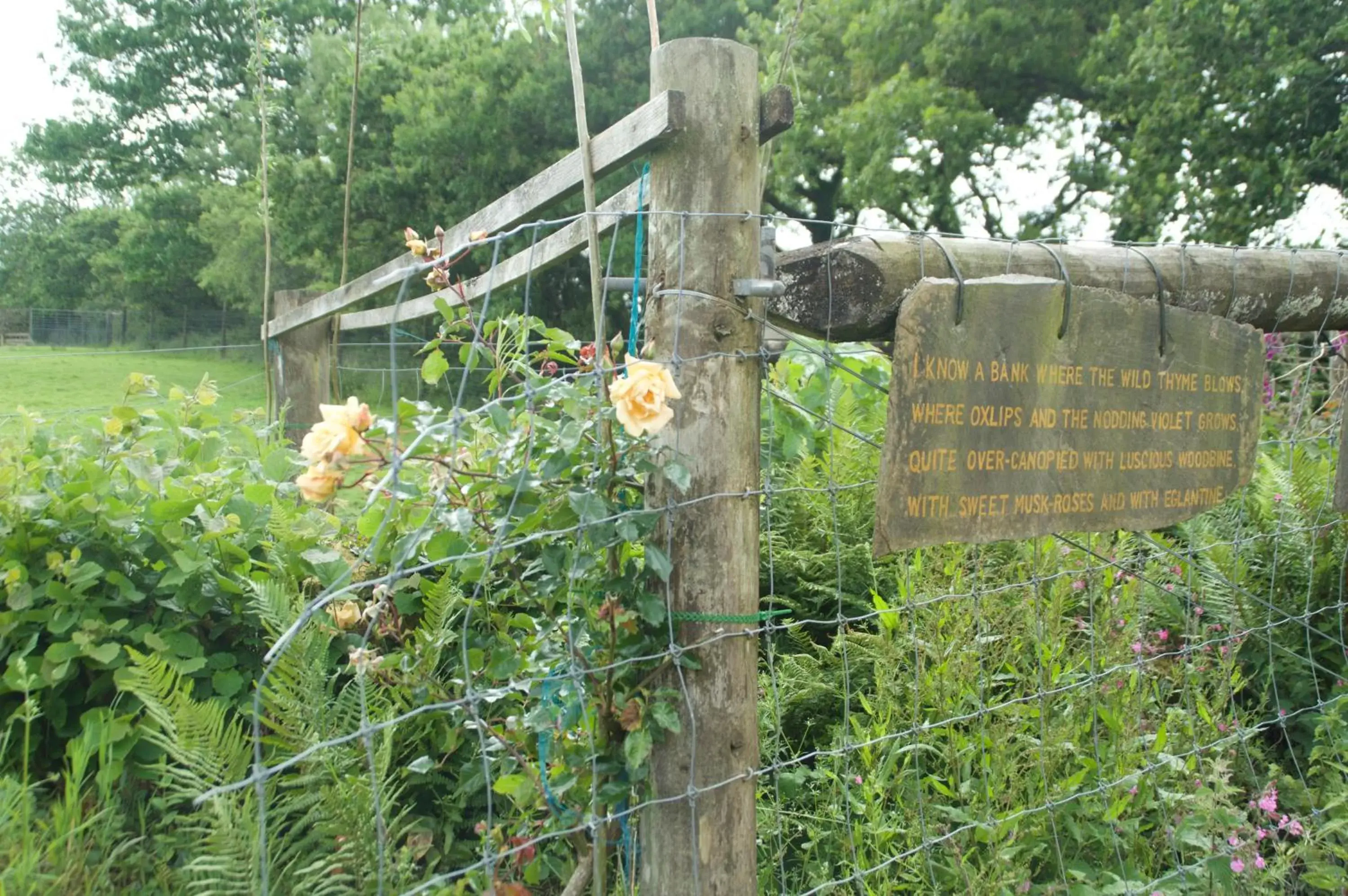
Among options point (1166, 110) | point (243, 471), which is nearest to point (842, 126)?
point (1166, 110)

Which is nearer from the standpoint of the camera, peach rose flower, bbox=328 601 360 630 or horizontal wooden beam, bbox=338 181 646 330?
horizontal wooden beam, bbox=338 181 646 330

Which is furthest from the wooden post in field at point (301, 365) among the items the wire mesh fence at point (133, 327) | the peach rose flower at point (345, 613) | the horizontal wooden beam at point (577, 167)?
the wire mesh fence at point (133, 327)

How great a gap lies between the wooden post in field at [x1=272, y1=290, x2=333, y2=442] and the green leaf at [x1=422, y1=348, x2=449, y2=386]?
4634 mm

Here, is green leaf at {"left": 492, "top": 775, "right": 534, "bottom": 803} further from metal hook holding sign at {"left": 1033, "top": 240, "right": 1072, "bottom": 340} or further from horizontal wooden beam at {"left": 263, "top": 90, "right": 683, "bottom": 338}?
metal hook holding sign at {"left": 1033, "top": 240, "right": 1072, "bottom": 340}

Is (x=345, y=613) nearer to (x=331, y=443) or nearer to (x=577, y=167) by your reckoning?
(x=331, y=443)

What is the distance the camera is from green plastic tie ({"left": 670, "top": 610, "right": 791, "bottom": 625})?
1.63 meters

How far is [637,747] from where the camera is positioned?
1.57 metres

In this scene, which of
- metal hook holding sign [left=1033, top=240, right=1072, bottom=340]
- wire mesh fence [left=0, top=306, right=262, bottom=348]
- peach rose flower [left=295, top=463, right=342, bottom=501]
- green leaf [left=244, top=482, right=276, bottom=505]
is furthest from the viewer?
wire mesh fence [left=0, top=306, right=262, bottom=348]

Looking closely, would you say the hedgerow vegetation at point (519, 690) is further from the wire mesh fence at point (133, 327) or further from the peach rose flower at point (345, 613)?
the wire mesh fence at point (133, 327)

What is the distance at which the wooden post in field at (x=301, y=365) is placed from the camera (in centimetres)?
613

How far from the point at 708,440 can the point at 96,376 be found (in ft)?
84.3

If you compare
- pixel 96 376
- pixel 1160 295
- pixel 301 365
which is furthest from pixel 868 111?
pixel 96 376

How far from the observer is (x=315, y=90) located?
2394cm

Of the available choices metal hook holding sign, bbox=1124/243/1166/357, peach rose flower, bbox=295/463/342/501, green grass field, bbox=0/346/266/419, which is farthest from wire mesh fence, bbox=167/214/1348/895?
green grass field, bbox=0/346/266/419
